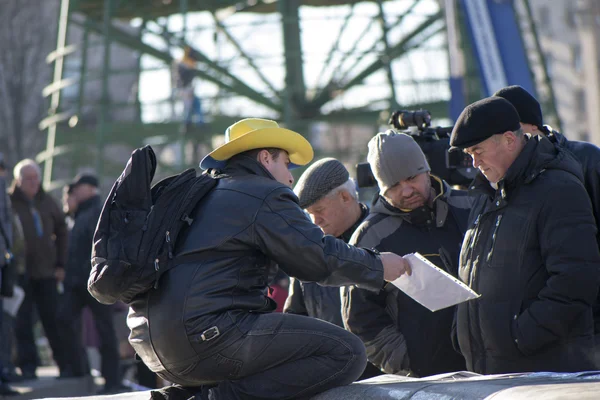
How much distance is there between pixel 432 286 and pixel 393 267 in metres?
0.19

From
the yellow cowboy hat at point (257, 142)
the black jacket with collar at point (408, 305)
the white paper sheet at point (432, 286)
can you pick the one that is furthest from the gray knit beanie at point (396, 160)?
the white paper sheet at point (432, 286)

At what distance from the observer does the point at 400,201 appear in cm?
581

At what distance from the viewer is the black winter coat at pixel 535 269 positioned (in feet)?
15.6

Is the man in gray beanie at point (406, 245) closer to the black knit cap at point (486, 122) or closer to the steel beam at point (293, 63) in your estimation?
the black knit cap at point (486, 122)

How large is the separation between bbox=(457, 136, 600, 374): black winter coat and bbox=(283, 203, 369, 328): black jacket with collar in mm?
1166

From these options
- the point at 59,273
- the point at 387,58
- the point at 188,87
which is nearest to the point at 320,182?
the point at 59,273

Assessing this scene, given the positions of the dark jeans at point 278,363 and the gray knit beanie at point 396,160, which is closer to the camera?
the dark jeans at point 278,363

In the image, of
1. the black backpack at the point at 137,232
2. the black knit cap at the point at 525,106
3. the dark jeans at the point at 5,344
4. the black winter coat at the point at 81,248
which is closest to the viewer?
the black backpack at the point at 137,232

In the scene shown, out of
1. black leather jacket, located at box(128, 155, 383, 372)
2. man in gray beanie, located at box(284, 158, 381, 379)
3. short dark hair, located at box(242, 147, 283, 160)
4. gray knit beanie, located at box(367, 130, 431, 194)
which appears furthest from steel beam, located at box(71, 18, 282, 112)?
black leather jacket, located at box(128, 155, 383, 372)

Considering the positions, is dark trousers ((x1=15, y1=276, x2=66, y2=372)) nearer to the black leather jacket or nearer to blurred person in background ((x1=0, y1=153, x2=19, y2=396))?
blurred person in background ((x1=0, y1=153, x2=19, y2=396))

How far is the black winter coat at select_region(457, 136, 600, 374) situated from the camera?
474cm

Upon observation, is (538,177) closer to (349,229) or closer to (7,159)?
(349,229)

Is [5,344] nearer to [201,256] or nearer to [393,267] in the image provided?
[201,256]

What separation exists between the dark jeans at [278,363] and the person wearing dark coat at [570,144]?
120cm
